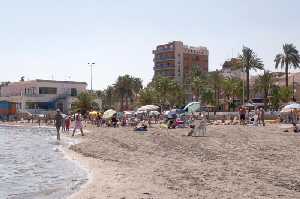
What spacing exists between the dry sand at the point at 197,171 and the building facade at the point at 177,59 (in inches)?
4305

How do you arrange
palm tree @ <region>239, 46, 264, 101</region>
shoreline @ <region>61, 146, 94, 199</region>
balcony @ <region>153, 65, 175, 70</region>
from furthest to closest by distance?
balcony @ <region>153, 65, 175, 70</region>
palm tree @ <region>239, 46, 264, 101</region>
shoreline @ <region>61, 146, 94, 199</region>

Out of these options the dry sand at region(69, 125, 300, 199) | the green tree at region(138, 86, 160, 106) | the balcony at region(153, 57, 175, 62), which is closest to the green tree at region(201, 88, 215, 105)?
the green tree at region(138, 86, 160, 106)

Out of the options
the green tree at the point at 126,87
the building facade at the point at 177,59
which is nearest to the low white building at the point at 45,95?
the green tree at the point at 126,87

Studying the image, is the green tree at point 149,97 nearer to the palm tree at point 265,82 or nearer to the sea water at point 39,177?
the palm tree at point 265,82

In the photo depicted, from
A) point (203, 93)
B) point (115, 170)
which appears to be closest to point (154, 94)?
point (203, 93)

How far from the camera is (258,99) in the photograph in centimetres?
9631

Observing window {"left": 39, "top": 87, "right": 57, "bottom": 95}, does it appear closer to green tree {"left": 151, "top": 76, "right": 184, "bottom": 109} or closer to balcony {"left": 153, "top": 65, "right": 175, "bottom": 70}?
green tree {"left": 151, "top": 76, "right": 184, "bottom": 109}

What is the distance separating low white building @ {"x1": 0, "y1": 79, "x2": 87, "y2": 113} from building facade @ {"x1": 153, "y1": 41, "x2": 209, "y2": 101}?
1113 inches

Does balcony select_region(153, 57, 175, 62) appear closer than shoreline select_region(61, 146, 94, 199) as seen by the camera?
No

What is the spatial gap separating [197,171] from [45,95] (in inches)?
3883

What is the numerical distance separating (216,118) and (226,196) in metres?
52.0

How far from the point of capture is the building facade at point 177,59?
13212 centimetres

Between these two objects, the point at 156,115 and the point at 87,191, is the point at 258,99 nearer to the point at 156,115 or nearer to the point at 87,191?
the point at 156,115

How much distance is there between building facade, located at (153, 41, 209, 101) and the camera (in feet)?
433
